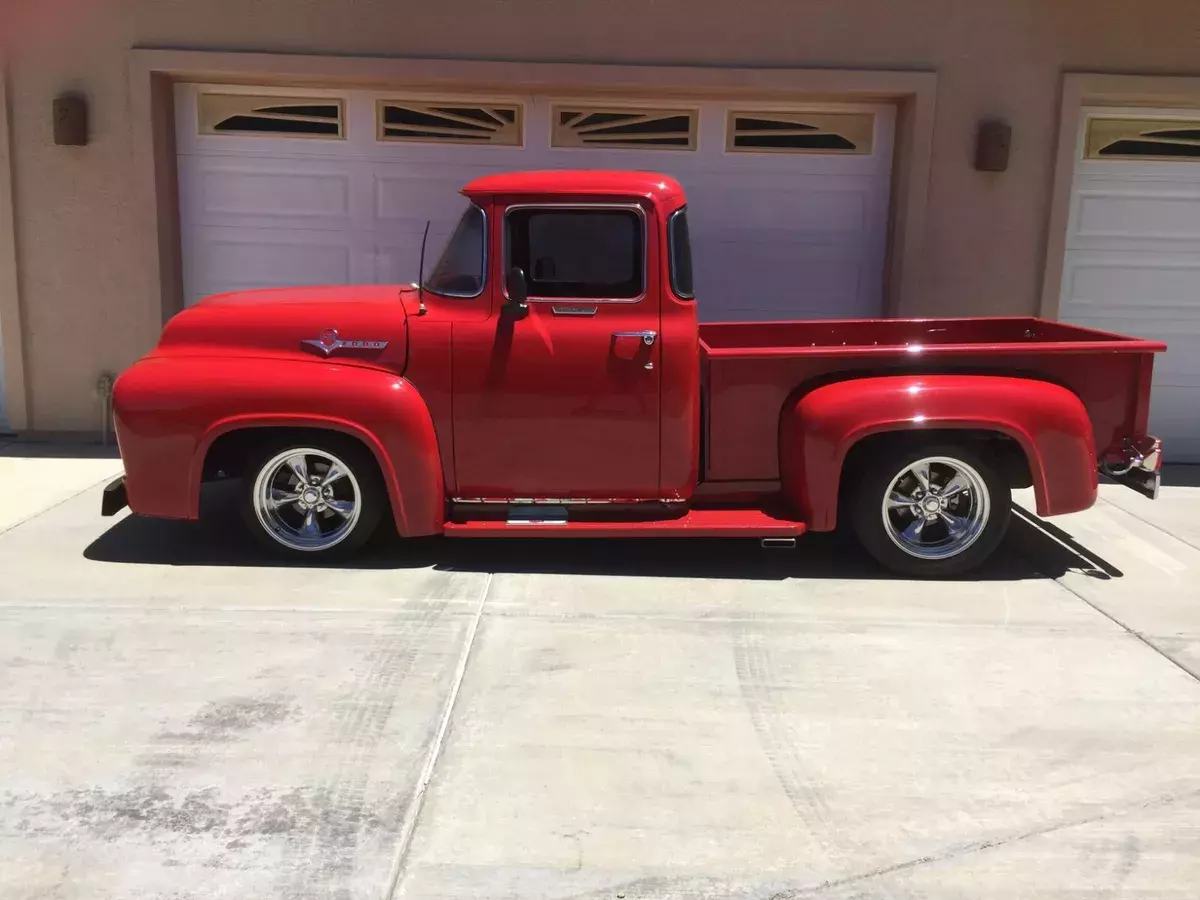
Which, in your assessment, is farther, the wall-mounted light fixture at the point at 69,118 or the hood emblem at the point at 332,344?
the wall-mounted light fixture at the point at 69,118

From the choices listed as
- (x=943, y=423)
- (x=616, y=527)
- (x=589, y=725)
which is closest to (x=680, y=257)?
(x=616, y=527)

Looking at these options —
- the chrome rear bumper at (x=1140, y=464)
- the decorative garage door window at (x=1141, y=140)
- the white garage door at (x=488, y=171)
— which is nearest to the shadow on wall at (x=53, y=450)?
the white garage door at (x=488, y=171)

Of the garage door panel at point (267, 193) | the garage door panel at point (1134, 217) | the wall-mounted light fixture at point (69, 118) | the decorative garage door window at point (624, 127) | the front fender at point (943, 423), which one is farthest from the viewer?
the garage door panel at point (1134, 217)

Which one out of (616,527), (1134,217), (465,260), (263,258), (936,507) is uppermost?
(1134,217)

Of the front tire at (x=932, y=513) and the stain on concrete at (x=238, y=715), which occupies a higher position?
the front tire at (x=932, y=513)

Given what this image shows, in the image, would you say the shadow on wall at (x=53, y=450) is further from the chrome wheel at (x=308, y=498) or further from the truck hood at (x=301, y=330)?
the chrome wheel at (x=308, y=498)

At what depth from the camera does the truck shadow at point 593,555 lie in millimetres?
5465

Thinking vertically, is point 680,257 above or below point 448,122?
below

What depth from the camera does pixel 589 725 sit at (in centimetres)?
379

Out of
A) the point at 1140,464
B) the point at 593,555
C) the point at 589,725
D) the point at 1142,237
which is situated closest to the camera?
the point at 589,725

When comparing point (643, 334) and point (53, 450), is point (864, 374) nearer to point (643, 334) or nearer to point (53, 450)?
point (643, 334)

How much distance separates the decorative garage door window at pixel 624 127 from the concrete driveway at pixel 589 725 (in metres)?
3.62

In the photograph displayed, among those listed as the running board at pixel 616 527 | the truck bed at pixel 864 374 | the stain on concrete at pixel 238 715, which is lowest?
the stain on concrete at pixel 238 715

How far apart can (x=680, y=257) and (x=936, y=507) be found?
6.05 feet
